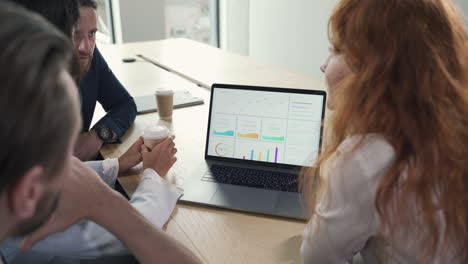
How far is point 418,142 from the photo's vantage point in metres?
0.74

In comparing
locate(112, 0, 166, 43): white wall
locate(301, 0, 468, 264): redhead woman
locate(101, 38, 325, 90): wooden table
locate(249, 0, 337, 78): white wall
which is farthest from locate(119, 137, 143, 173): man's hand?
locate(112, 0, 166, 43): white wall

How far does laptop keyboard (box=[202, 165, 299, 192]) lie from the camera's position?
3.76ft

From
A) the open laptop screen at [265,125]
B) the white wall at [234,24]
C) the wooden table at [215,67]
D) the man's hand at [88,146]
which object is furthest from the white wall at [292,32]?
the man's hand at [88,146]

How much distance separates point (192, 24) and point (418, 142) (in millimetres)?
4560

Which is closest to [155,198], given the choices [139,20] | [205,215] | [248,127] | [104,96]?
[205,215]

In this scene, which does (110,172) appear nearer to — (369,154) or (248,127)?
(248,127)

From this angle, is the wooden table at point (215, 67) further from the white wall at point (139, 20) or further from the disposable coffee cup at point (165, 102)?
the white wall at point (139, 20)

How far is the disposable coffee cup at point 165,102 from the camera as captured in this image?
5.44 feet

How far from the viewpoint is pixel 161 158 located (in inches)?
48.1

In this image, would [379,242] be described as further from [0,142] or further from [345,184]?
[0,142]

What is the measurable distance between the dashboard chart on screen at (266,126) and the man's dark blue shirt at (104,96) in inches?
18.2

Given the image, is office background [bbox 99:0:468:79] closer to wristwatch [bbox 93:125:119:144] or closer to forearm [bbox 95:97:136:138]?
forearm [bbox 95:97:136:138]

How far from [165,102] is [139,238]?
2.84 ft

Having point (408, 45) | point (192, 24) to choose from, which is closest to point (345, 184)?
point (408, 45)
